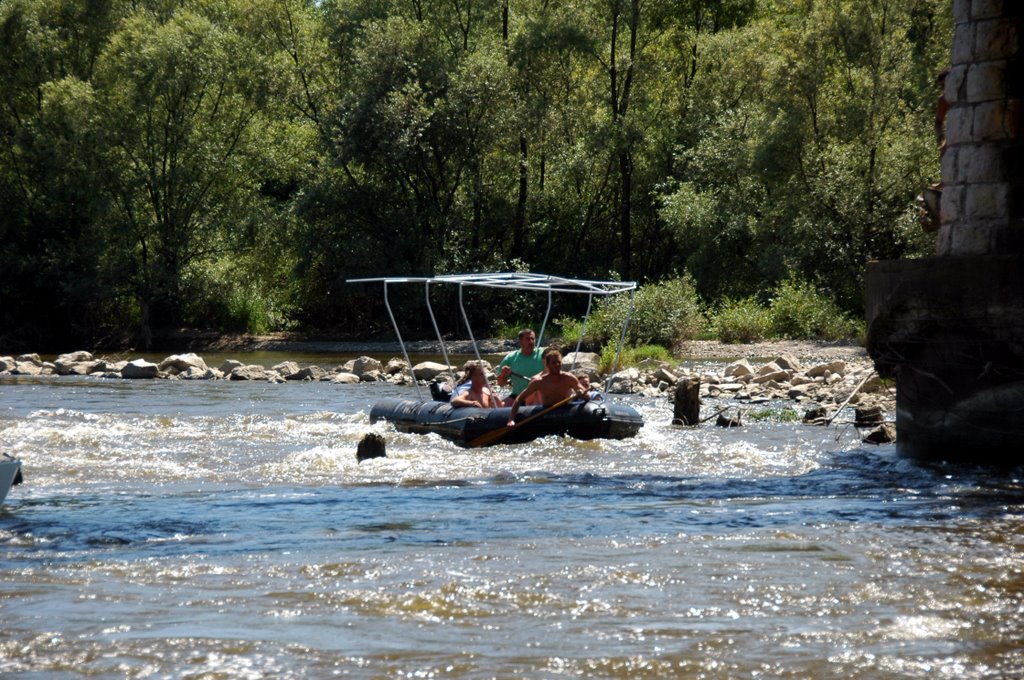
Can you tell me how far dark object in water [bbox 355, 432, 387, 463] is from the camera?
13141mm

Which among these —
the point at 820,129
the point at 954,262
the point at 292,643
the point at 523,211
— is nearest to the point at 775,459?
the point at 954,262

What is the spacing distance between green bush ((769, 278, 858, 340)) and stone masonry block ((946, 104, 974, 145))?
20.5m

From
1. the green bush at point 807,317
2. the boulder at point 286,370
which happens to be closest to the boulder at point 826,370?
the green bush at point 807,317

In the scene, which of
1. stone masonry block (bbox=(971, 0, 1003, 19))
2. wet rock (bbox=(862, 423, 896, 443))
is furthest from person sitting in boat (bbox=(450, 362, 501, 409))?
stone masonry block (bbox=(971, 0, 1003, 19))

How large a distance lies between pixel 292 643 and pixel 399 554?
2.10 meters

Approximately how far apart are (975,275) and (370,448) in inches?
223

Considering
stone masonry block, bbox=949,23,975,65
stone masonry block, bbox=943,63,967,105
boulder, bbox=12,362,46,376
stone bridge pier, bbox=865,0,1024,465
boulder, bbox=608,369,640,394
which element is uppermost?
stone masonry block, bbox=949,23,975,65

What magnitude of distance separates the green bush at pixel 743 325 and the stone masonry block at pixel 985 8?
21349mm

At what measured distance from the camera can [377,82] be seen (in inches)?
1508

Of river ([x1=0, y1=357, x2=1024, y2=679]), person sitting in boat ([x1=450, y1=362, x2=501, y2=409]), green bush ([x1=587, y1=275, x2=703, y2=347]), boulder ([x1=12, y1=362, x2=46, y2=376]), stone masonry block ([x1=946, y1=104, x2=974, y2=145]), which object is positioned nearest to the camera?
river ([x1=0, y1=357, x2=1024, y2=679])

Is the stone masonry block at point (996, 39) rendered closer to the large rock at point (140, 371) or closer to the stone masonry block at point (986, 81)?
the stone masonry block at point (986, 81)

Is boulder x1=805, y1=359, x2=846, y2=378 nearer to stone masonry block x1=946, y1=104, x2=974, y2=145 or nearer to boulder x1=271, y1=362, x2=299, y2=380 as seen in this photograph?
boulder x1=271, y1=362, x2=299, y2=380

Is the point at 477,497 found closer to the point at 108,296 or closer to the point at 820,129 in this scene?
the point at 820,129

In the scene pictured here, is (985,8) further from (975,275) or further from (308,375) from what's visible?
(308,375)
